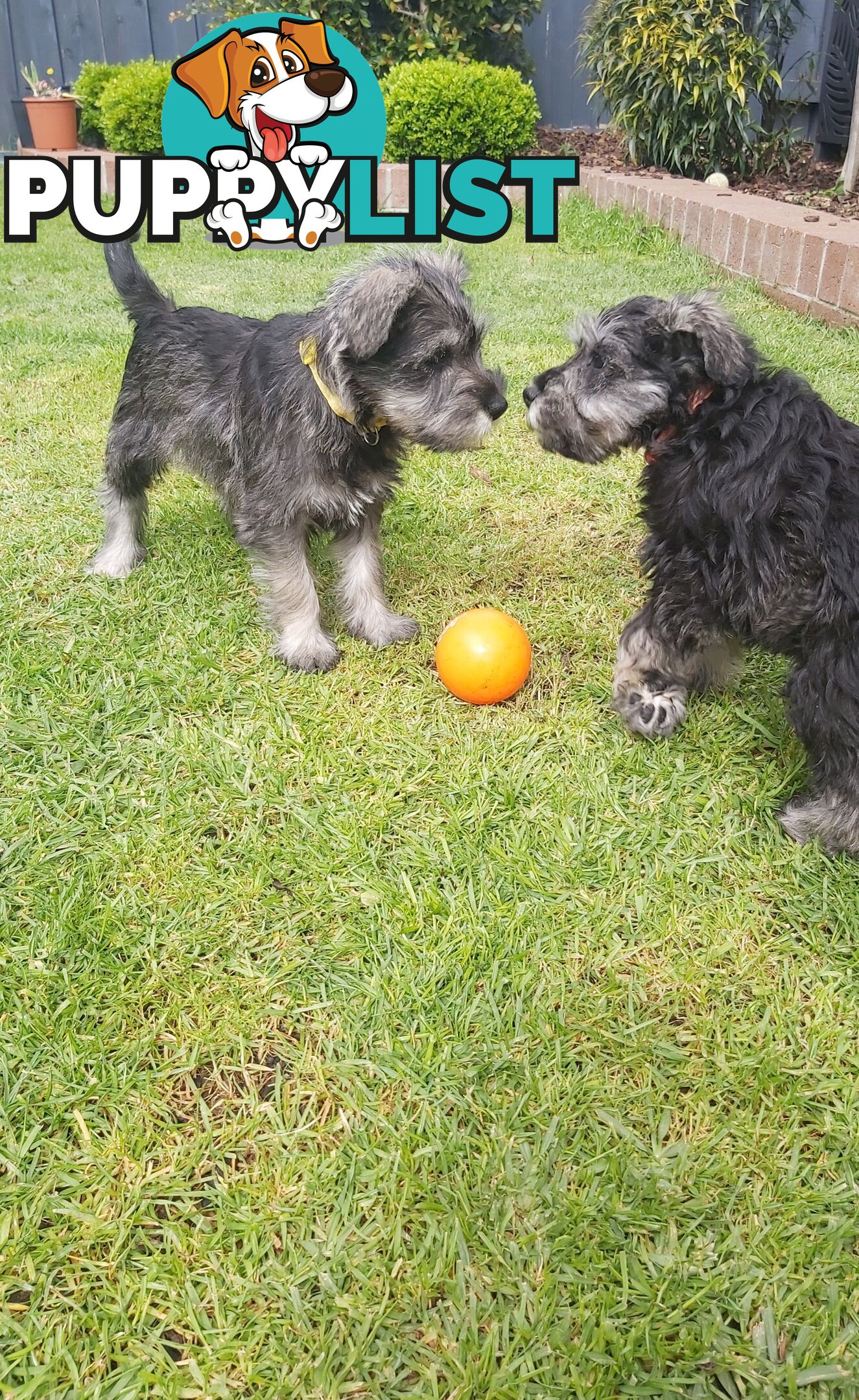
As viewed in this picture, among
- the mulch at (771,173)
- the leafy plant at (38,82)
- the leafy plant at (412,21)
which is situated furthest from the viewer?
the leafy plant at (38,82)

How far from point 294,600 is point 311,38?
413 inches

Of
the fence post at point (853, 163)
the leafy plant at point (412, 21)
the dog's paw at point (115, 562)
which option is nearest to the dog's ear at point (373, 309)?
the dog's paw at point (115, 562)

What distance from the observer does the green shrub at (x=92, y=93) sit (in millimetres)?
13391

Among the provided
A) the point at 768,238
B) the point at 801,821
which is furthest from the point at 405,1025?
the point at 768,238

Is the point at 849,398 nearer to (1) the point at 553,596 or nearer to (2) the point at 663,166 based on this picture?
(1) the point at 553,596

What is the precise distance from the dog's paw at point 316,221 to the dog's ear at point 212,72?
1790 millimetres

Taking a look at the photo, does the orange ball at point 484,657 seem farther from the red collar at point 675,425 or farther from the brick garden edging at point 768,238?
the brick garden edging at point 768,238

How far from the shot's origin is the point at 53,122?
13.8 metres

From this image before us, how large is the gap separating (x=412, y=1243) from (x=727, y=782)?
172cm

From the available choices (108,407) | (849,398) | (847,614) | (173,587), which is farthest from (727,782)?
(108,407)

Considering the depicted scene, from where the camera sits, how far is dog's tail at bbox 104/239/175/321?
12.7 feet

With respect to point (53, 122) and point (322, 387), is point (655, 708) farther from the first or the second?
point (53, 122)

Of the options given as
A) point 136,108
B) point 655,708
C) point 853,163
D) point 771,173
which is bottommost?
point 655,708

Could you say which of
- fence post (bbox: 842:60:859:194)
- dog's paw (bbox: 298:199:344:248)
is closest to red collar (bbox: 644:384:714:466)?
fence post (bbox: 842:60:859:194)
